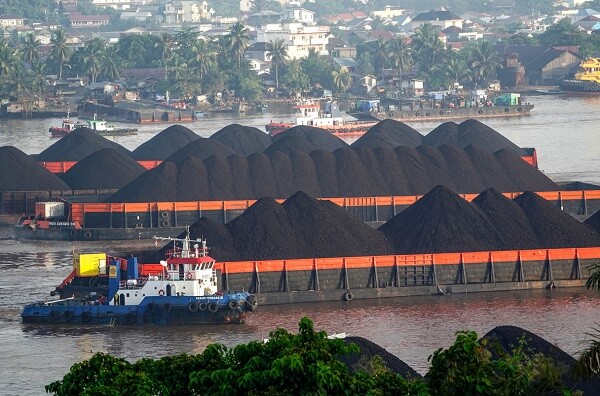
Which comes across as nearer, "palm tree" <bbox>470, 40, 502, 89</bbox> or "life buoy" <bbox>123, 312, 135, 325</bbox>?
"life buoy" <bbox>123, 312, 135, 325</bbox>

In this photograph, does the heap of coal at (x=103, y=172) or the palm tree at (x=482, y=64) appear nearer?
the heap of coal at (x=103, y=172)

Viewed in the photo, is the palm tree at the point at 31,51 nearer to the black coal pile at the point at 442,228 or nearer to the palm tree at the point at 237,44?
the palm tree at the point at 237,44

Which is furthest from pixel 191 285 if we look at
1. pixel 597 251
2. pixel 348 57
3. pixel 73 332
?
pixel 348 57

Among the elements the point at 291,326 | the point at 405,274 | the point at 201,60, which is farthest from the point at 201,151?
the point at 201,60

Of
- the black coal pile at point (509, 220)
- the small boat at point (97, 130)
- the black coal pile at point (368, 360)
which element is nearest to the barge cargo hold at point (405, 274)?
the black coal pile at point (509, 220)

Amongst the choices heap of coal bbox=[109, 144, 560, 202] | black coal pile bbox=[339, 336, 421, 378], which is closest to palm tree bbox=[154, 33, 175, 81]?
heap of coal bbox=[109, 144, 560, 202]

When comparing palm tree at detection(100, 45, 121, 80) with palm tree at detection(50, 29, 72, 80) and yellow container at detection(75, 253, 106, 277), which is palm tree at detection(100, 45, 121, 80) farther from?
yellow container at detection(75, 253, 106, 277)
